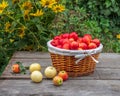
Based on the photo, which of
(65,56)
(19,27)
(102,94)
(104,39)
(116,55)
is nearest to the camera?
(102,94)

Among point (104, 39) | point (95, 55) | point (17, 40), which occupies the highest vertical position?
point (95, 55)

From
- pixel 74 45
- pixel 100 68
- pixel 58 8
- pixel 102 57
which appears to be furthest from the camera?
pixel 58 8

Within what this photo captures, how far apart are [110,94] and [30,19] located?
1327 mm

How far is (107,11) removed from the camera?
16.4ft

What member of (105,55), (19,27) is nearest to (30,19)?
(19,27)

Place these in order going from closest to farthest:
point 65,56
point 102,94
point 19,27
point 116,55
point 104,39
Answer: point 102,94
point 65,56
point 116,55
point 19,27
point 104,39

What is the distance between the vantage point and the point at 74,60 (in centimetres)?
213

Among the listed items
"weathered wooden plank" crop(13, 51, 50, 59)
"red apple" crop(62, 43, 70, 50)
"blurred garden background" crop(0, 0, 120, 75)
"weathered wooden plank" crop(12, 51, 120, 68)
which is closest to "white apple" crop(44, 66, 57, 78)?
"red apple" crop(62, 43, 70, 50)

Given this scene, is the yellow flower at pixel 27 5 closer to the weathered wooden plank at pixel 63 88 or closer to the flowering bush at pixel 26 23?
the flowering bush at pixel 26 23

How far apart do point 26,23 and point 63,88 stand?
3.83 ft

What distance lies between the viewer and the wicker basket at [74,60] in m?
2.11

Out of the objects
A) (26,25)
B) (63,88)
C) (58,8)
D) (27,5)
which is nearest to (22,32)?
(26,25)

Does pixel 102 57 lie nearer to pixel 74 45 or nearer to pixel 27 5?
pixel 74 45

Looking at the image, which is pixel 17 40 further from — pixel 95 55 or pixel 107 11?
pixel 107 11
